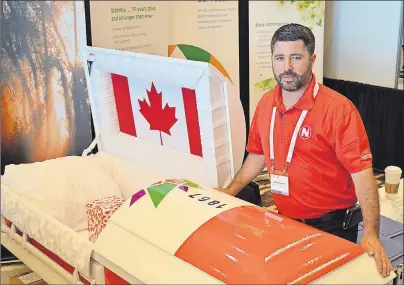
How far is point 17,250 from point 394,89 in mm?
3671

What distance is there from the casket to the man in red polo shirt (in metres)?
0.18

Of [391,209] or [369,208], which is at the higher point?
[369,208]

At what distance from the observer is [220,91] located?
2.18m

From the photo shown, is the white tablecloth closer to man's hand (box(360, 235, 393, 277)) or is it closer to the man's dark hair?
man's hand (box(360, 235, 393, 277))

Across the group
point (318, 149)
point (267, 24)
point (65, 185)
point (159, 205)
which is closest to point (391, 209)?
point (318, 149)

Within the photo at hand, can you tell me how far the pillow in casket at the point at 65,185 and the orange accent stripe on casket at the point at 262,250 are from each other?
48.3 inches

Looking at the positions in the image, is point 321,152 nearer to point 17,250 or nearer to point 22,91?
point 17,250

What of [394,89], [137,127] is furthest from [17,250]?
[394,89]

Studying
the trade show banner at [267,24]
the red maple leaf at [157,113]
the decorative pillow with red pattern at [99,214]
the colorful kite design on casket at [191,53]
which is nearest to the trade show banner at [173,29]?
the colorful kite design on casket at [191,53]

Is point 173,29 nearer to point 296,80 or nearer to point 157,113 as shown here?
point 157,113

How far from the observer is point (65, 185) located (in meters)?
2.85

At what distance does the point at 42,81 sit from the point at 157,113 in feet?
3.57

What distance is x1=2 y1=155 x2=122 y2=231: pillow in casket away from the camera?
2756 millimetres

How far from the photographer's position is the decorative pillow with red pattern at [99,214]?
2258mm
